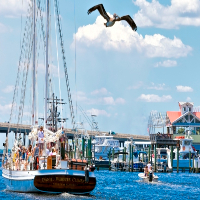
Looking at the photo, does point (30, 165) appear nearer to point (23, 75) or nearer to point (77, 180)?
point (77, 180)

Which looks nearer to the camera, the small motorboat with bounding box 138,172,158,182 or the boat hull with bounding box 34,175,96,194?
the boat hull with bounding box 34,175,96,194

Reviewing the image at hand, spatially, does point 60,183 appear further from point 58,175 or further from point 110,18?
point 110,18

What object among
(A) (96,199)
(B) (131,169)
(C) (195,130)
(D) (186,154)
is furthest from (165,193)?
(C) (195,130)

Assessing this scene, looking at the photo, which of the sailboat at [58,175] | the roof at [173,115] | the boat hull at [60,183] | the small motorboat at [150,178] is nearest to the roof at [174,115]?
the roof at [173,115]

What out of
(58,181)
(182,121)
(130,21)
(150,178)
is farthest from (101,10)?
(182,121)

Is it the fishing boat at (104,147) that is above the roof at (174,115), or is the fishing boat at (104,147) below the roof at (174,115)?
below

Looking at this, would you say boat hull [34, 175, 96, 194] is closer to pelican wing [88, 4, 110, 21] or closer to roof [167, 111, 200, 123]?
pelican wing [88, 4, 110, 21]

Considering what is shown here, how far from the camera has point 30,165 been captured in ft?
130

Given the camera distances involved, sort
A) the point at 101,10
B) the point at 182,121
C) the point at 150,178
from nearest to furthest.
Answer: the point at 101,10 < the point at 150,178 < the point at 182,121

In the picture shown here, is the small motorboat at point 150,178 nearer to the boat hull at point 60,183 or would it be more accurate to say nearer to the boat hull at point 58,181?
the boat hull at point 58,181

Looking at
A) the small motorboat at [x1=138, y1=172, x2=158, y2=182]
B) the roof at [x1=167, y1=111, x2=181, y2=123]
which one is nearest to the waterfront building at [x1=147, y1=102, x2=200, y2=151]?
the roof at [x1=167, y1=111, x2=181, y2=123]

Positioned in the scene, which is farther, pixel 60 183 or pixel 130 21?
pixel 130 21

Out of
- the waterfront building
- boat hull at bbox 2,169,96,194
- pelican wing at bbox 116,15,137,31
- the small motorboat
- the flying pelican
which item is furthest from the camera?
the waterfront building

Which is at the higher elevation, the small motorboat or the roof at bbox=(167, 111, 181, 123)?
the roof at bbox=(167, 111, 181, 123)
